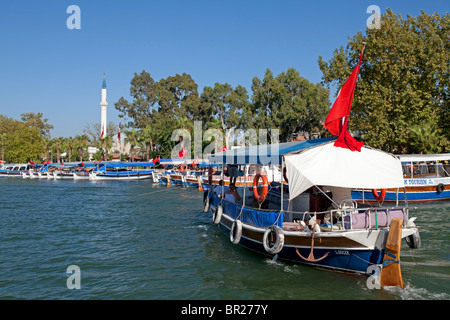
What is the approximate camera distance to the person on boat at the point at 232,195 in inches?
571

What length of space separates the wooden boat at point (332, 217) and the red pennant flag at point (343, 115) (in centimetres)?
21

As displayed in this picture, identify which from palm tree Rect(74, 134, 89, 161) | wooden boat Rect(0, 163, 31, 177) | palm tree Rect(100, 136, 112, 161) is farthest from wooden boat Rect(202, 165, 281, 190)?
palm tree Rect(74, 134, 89, 161)

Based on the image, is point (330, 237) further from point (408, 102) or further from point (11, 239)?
point (408, 102)

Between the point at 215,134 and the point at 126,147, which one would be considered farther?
the point at 126,147

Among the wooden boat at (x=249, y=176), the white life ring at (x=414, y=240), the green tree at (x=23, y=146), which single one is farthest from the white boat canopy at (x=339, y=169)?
the green tree at (x=23, y=146)

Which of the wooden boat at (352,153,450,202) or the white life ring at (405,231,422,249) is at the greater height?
the wooden boat at (352,153,450,202)

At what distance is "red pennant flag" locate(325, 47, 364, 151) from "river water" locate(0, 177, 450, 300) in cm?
368

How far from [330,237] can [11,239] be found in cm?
1320

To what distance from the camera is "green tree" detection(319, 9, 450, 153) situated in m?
29.1

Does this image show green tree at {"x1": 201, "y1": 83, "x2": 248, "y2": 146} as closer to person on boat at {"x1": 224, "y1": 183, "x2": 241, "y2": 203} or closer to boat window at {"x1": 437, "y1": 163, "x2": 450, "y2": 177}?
boat window at {"x1": 437, "y1": 163, "x2": 450, "y2": 177}

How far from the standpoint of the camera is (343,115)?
32.4ft

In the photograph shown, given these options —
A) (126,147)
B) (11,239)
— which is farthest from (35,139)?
(11,239)

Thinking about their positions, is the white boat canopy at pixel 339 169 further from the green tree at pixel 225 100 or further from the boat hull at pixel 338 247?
the green tree at pixel 225 100
